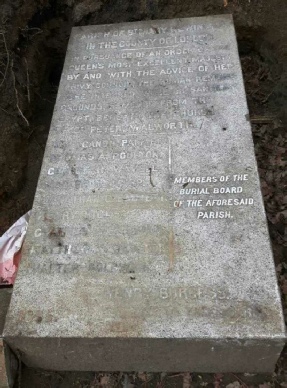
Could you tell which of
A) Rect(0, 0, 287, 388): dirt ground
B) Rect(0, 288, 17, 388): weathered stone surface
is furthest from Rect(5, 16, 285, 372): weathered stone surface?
Rect(0, 0, 287, 388): dirt ground

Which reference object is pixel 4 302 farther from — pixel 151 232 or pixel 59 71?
pixel 59 71

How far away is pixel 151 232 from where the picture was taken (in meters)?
2.56

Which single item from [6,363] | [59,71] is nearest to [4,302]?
[6,363]

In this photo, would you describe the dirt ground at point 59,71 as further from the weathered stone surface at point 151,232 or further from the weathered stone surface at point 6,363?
the weathered stone surface at point 6,363

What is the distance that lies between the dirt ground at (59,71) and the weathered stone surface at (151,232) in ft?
2.08

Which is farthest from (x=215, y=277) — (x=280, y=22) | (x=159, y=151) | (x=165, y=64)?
(x=280, y=22)

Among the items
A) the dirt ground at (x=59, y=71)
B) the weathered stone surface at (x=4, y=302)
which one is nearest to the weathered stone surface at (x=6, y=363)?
the weathered stone surface at (x=4, y=302)

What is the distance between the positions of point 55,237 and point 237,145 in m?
1.49

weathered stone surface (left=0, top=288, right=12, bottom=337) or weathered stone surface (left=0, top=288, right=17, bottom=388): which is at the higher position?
weathered stone surface (left=0, top=288, right=12, bottom=337)

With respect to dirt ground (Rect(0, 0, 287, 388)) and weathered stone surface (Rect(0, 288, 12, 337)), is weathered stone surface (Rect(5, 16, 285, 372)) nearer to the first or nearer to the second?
weathered stone surface (Rect(0, 288, 12, 337))

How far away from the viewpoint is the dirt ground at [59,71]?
3.54 m

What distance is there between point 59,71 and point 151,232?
282 centimetres

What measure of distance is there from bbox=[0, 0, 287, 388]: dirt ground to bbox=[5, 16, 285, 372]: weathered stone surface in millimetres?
634

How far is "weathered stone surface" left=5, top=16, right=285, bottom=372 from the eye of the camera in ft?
7.26
